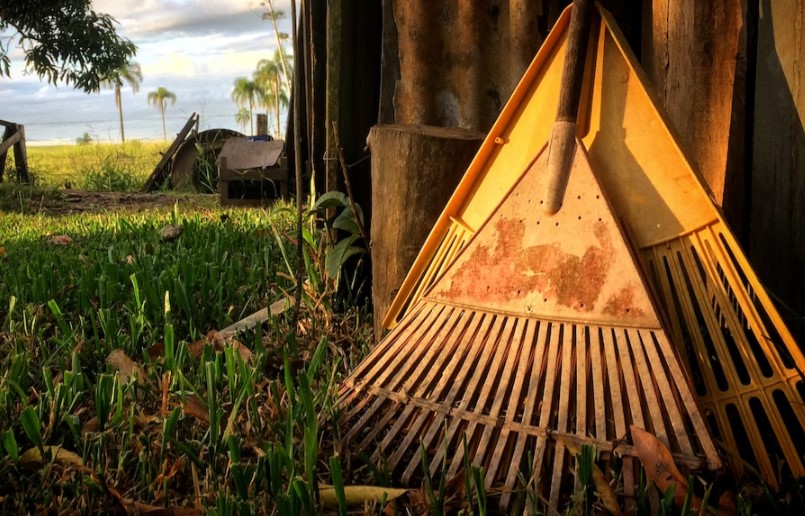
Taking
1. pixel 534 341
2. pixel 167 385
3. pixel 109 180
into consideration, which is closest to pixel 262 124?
pixel 109 180

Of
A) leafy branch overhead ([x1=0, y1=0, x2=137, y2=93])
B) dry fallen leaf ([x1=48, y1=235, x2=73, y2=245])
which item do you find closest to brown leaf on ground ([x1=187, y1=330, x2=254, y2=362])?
dry fallen leaf ([x1=48, y1=235, x2=73, y2=245])

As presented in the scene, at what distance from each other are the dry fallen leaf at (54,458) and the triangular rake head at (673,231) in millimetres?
854

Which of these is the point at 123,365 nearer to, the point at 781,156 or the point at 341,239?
the point at 341,239

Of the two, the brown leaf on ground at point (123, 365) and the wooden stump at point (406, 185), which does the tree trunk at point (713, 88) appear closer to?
the wooden stump at point (406, 185)

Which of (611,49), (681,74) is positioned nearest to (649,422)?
(611,49)

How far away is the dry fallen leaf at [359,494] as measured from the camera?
1285 millimetres

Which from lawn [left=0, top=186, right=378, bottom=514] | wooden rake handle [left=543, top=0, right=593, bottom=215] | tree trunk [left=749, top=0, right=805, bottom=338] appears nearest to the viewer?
lawn [left=0, top=186, right=378, bottom=514]

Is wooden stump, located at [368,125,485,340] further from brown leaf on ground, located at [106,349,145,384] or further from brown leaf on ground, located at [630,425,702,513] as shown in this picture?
brown leaf on ground, located at [630,425,702,513]

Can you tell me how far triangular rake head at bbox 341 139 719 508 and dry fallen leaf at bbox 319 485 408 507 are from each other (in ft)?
0.26

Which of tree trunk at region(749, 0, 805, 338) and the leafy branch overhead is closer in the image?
tree trunk at region(749, 0, 805, 338)

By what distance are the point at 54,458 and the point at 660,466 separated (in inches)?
42.3

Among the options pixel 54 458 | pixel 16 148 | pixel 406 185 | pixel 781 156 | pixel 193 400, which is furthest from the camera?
pixel 16 148

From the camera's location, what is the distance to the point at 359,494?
1.30 metres

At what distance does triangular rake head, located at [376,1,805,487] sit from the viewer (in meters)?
1.43
